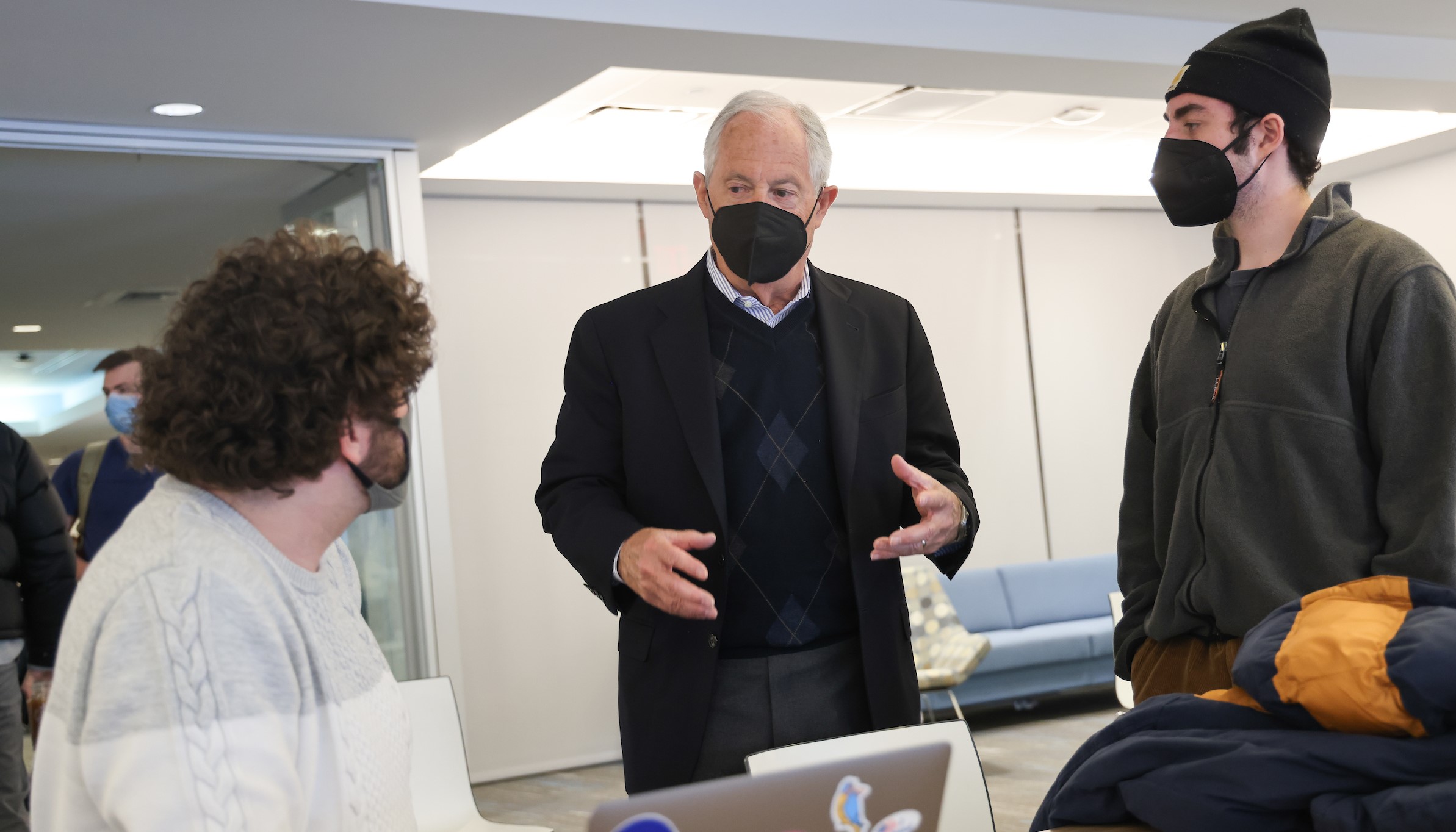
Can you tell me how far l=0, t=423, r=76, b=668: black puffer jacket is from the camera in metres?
3.76

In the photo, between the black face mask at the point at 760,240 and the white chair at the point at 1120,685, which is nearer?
the black face mask at the point at 760,240

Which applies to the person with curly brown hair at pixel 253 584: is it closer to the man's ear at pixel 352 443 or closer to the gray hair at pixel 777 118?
the man's ear at pixel 352 443

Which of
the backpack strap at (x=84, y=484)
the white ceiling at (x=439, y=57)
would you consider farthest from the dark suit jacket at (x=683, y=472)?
the backpack strap at (x=84, y=484)

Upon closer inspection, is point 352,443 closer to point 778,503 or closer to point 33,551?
point 778,503

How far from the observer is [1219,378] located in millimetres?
1998

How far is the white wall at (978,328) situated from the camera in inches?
289

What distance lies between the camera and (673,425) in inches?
80.5

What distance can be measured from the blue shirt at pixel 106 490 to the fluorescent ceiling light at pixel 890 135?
79.0 inches

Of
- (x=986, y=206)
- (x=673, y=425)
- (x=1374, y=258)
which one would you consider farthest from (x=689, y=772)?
(x=986, y=206)

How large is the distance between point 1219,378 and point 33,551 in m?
3.48

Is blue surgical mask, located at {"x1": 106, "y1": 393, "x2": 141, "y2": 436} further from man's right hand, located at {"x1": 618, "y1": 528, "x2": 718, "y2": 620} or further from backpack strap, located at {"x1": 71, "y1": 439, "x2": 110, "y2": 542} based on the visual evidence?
man's right hand, located at {"x1": 618, "y1": 528, "x2": 718, "y2": 620}

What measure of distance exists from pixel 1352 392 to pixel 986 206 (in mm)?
5912

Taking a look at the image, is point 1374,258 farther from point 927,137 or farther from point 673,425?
point 927,137

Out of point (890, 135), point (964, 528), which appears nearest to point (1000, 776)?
point (890, 135)
